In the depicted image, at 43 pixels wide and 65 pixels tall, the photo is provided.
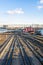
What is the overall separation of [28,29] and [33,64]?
8086cm

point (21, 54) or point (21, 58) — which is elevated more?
point (21, 58)

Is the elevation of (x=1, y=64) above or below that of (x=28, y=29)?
above

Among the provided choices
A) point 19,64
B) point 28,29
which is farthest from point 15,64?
point 28,29

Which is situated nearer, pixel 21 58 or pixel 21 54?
pixel 21 58

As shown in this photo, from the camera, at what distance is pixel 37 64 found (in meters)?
12.7

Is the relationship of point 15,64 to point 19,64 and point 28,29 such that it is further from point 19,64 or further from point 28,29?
point 28,29

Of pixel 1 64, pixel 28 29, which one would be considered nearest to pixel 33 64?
pixel 1 64

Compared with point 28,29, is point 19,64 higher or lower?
higher

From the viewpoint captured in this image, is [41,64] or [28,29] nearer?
[41,64]

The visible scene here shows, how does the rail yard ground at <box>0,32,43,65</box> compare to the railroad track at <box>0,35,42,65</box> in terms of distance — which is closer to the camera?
the railroad track at <box>0,35,42,65</box>

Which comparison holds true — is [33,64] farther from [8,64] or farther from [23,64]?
[8,64]

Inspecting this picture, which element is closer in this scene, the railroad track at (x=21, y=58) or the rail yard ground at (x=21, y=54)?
the railroad track at (x=21, y=58)

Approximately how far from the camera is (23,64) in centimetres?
1241

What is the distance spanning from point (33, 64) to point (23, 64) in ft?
2.35
